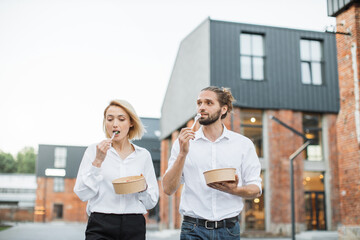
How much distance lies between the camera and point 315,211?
25.0 meters

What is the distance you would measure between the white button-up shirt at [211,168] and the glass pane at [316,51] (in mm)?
23807

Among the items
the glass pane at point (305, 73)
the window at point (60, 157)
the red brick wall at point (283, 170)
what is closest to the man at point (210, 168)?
the red brick wall at point (283, 170)

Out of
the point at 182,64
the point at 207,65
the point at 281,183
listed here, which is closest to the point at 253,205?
the point at 281,183

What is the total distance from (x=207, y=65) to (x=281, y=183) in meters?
7.21

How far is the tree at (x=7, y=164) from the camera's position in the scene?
100500 millimetres

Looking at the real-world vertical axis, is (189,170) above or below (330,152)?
below

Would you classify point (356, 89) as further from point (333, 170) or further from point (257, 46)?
point (333, 170)

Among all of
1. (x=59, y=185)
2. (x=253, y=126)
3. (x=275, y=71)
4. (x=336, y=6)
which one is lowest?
(x=59, y=185)

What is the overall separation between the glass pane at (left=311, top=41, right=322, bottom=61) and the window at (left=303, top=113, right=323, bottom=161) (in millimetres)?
3219

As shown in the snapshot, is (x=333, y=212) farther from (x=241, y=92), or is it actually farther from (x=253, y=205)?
(x=241, y=92)

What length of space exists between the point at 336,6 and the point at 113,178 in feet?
41.5

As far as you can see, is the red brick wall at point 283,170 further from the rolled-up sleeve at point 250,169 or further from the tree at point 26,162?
the tree at point 26,162

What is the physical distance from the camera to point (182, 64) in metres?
29.3

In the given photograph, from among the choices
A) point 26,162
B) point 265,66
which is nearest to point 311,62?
point 265,66
